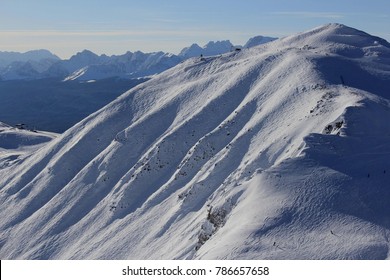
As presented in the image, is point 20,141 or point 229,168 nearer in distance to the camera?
point 229,168

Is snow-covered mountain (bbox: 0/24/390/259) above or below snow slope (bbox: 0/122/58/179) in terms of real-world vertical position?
above

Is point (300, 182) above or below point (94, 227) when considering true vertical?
above

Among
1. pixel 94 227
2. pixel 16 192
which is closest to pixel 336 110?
pixel 94 227

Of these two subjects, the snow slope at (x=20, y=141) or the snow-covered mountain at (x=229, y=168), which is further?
the snow slope at (x=20, y=141)

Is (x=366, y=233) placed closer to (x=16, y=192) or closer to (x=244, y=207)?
(x=244, y=207)

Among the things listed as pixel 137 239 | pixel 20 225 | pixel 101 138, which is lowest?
pixel 20 225

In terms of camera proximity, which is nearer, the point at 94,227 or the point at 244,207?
the point at 244,207

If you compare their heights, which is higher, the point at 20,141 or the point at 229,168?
the point at 229,168

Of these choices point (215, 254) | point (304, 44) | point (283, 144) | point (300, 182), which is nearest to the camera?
point (215, 254)
